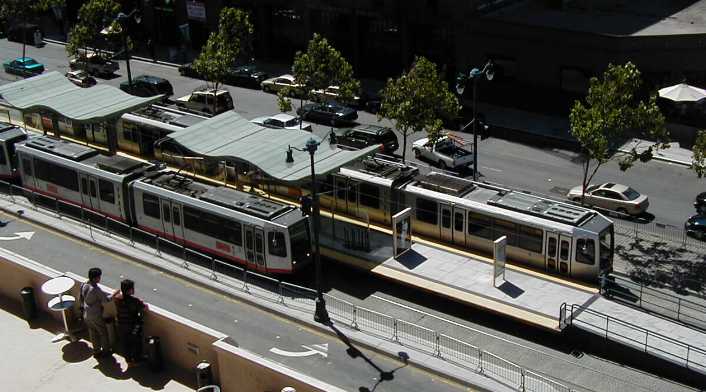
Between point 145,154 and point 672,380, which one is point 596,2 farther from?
point 672,380

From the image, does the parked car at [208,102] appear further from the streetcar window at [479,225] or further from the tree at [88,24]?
the streetcar window at [479,225]

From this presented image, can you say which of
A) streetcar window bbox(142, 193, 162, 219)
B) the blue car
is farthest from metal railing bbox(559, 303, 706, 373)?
the blue car

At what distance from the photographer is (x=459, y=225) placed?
3694 centimetres

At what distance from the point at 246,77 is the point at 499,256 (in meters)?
37.6

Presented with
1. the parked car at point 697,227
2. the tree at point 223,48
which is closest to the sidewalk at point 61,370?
the parked car at point 697,227

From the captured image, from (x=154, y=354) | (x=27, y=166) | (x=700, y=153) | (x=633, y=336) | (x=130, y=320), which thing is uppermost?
(x=130, y=320)

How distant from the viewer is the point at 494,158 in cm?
5159

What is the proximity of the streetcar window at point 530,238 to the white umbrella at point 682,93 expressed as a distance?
Result: 1873 cm

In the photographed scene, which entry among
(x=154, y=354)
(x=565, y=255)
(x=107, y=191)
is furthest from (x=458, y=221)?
(x=154, y=354)

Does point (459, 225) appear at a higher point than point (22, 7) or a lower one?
lower

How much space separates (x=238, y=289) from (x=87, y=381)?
35.9 feet

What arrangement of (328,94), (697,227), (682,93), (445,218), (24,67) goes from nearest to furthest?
(445,218)
(697,227)
(682,93)
(328,94)
(24,67)

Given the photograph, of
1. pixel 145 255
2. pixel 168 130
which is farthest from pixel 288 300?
pixel 168 130

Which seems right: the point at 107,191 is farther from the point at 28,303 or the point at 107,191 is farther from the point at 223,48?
the point at 223,48
